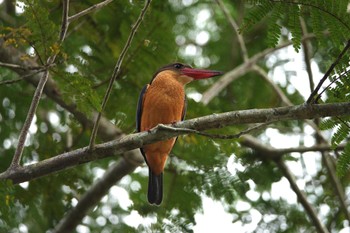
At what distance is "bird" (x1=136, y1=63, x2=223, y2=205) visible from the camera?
6453 mm

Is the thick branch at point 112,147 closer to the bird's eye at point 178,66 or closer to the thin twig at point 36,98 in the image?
the thin twig at point 36,98

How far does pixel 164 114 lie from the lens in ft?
21.1

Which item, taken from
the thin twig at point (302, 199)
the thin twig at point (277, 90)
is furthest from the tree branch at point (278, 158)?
the thin twig at point (277, 90)

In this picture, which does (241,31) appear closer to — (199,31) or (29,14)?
(29,14)

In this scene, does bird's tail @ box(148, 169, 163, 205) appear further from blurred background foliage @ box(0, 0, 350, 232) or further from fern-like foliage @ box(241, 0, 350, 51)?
fern-like foliage @ box(241, 0, 350, 51)

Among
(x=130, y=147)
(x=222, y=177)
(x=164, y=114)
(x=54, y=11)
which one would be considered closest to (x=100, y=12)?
(x=54, y=11)

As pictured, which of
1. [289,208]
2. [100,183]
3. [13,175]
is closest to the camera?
[13,175]

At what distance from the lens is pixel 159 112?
21.2ft

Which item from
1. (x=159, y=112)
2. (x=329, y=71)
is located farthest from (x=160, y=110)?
(x=329, y=71)

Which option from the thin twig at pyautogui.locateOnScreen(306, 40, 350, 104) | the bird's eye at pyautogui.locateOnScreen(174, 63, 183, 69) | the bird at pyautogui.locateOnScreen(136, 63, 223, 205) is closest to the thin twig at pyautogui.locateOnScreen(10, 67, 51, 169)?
the bird at pyautogui.locateOnScreen(136, 63, 223, 205)

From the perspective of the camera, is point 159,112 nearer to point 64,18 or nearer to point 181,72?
point 181,72

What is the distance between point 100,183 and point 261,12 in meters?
3.44

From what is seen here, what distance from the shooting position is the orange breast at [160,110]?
6.45 m

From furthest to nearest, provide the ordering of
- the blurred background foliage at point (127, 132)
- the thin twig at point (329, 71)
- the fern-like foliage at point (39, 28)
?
1. the blurred background foliage at point (127, 132)
2. the fern-like foliage at point (39, 28)
3. the thin twig at point (329, 71)
